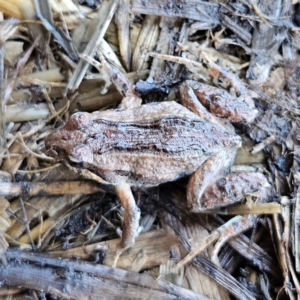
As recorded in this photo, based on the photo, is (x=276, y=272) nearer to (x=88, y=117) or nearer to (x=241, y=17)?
A: (x=88, y=117)

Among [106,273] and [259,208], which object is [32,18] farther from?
[259,208]

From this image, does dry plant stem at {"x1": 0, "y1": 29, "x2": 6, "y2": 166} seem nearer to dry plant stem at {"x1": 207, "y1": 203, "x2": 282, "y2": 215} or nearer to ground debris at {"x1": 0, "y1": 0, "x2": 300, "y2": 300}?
ground debris at {"x1": 0, "y1": 0, "x2": 300, "y2": 300}

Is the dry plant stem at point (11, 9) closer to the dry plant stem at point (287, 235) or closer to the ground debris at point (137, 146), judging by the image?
the ground debris at point (137, 146)

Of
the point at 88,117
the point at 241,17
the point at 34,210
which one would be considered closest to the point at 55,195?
the point at 34,210

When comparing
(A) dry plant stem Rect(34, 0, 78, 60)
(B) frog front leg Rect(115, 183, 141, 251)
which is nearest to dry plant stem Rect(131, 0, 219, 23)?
(A) dry plant stem Rect(34, 0, 78, 60)

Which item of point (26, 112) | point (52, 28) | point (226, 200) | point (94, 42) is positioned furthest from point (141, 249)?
point (52, 28)
